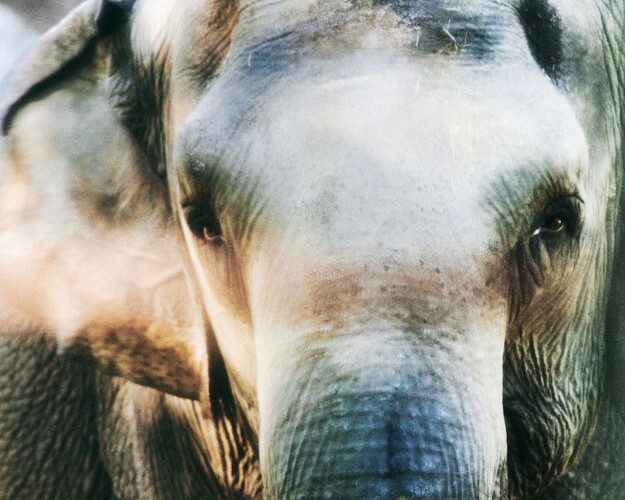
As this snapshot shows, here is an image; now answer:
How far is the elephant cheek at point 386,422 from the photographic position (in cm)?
131

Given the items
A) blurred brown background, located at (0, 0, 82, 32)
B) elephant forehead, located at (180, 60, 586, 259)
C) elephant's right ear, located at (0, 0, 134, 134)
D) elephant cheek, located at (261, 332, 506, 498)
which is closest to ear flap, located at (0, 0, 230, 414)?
elephant's right ear, located at (0, 0, 134, 134)

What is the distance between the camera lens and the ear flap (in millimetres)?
2090

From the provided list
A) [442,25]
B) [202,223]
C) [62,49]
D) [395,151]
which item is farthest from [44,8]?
[395,151]

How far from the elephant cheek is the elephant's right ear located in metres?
1.02

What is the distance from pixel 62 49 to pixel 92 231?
364 mm

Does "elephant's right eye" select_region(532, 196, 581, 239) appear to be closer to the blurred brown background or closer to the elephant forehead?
the elephant forehead

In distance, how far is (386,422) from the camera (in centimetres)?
131

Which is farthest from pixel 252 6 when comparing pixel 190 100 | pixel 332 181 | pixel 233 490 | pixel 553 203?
pixel 233 490

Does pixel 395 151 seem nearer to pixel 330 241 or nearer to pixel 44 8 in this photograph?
pixel 330 241

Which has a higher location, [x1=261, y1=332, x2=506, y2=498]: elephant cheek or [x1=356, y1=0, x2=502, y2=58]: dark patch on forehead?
[x1=356, y1=0, x2=502, y2=58]: dark patch on forehead

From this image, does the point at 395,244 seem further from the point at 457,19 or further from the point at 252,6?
the point at 252,6

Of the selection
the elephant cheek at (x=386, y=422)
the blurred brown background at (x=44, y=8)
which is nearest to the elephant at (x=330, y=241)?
the elephant cheek at (x=386, y=422)

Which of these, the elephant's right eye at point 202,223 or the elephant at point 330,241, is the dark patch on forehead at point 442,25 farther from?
the elephant's right eye at point 202,223

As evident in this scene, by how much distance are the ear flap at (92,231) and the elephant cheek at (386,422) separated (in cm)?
66
